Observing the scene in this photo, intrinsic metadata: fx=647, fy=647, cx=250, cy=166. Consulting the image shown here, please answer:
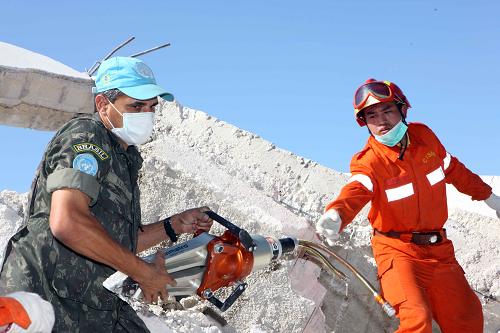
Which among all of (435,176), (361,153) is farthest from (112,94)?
(435,176)

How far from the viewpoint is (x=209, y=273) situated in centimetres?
280

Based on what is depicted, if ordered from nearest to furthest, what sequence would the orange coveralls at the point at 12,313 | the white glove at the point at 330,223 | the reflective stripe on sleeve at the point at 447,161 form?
1. the orange coveralls at the point at 12,313
2. the white glove at the point at 330,223
3. the reflective stripe on sleeve at the point at 447,161

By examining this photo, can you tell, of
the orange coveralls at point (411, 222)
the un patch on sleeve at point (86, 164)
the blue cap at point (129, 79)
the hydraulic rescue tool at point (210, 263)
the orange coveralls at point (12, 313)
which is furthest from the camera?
the orange coveralls at point (411, 222)

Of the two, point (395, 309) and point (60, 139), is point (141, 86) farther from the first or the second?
point (395, 309)

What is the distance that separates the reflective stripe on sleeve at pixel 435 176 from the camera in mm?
4219

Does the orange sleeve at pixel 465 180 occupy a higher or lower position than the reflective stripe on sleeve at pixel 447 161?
lower

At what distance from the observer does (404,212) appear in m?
4.11

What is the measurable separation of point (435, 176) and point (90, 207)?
257cm

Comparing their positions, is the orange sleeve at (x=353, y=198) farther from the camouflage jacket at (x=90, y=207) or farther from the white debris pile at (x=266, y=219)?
the camouflage jacket at (x=90, y=207)

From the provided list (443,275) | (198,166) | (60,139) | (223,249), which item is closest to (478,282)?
(443,275)

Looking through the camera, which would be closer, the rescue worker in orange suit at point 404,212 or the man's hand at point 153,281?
the man's hand at point 153,281

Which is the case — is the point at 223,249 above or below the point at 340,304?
above

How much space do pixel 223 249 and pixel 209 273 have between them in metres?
0.12

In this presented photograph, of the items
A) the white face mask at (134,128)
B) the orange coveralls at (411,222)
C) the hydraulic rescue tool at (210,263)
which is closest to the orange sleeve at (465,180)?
the orange coveralls at (411,222)
